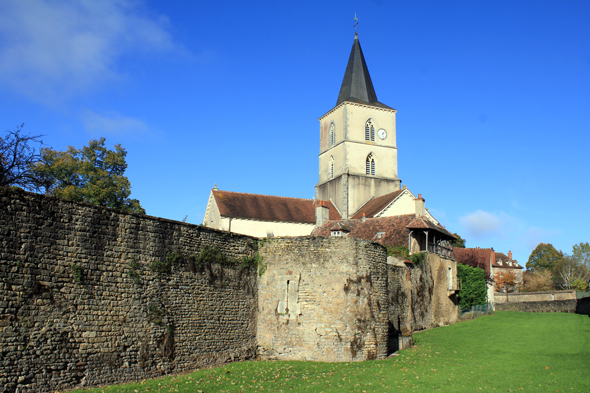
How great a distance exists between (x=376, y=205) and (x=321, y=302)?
2620 cm

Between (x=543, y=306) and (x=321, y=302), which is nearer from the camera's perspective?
(x=321, y=302)

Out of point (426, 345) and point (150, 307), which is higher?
point (150, 307)

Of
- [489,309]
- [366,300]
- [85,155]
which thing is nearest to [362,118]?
[489,309]

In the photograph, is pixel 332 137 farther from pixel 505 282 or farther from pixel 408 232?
pixel 505 282

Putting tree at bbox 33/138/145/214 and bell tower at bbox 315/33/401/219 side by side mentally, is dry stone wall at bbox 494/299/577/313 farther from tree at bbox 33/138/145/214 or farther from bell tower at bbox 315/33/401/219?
tree at bbox 33/138/145/214

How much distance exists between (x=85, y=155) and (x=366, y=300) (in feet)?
77.9

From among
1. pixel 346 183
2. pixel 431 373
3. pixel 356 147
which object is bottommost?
pixel 431 373

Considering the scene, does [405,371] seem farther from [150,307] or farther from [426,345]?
[150,307]

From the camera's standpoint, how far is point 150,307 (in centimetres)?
1330

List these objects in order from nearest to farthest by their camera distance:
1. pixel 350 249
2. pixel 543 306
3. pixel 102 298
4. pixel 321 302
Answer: pixel 102 298 < pixel 321 302 < pixel 350 249 < pixel 543 306

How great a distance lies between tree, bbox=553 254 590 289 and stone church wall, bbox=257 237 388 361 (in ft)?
192

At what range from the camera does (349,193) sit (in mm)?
44719

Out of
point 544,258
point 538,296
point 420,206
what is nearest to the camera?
point 420,206

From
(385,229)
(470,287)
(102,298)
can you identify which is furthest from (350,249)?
(470,287)
